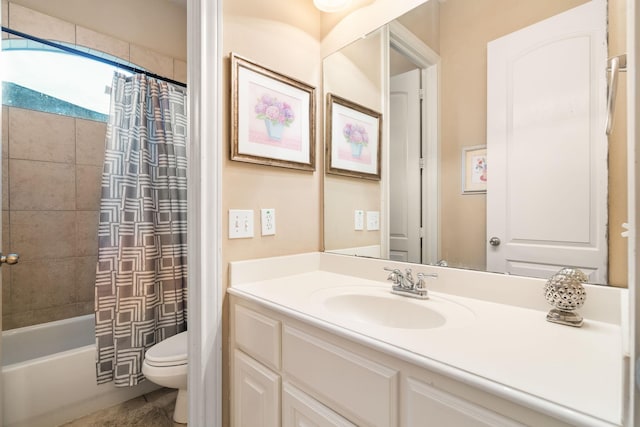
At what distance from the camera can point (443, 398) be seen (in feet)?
1.81

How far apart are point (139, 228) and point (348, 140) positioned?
1.39 meters

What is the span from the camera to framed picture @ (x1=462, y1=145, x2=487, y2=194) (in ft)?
3.33

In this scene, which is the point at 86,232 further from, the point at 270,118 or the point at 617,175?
the point at 617,175

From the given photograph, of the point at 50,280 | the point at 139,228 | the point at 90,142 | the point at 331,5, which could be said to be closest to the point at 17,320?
the point at 50,280

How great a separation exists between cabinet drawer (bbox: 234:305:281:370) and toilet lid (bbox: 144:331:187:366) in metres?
0.64

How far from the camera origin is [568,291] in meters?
0.74

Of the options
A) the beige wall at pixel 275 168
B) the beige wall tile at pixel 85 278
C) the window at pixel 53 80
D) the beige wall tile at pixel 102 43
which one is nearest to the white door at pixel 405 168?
the beige wall at pixel 275 168

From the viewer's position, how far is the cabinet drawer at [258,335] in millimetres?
920

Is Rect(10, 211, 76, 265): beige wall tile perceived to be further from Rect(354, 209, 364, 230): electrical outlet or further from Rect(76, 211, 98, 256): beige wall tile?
Rect(354, 209, 364, 230): electrical outlet

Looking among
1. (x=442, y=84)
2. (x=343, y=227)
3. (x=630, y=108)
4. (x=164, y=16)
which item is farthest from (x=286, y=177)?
(x=164, y=16)

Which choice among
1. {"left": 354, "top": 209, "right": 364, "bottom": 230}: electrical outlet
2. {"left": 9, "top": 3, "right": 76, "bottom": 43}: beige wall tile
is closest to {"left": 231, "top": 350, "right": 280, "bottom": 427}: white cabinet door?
{"left": 354, "top": 209, "right": 364, "bottom": 230}: electrical outlet

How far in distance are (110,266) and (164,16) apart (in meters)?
2.02

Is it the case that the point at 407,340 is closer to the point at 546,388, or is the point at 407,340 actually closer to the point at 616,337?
the point at 546,388

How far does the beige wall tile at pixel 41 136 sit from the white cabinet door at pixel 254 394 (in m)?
1.97
